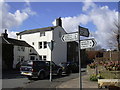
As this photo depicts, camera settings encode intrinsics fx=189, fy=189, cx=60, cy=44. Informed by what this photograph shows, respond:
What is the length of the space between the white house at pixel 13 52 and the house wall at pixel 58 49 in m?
3.88

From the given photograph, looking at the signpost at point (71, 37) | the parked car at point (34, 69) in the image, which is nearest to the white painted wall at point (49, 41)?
the parked car at point (34, 69)

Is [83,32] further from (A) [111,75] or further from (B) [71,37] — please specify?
(A) [111,75]

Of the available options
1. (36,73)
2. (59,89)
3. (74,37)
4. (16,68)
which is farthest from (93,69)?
(16,68)

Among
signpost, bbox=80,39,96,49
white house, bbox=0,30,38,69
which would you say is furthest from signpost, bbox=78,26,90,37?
white house, bbox=0,30,38,69

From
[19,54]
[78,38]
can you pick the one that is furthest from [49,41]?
[78,38]

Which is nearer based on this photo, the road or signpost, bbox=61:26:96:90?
signpost, bbox=61:26:96:90

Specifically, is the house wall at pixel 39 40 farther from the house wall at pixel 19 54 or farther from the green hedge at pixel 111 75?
the green hedge at pixel 111 75

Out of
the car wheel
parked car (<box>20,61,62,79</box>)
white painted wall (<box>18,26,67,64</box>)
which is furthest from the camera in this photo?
white painted wall (<box>18,26,67,64</box>)

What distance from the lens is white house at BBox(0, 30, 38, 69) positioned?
1170 inches

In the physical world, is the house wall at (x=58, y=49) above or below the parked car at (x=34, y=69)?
above

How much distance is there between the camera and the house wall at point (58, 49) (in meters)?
36.5

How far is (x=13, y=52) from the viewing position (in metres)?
31.5

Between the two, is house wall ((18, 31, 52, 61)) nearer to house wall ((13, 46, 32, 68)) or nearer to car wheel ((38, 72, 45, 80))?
house wall ((13, 46, 32, 68))

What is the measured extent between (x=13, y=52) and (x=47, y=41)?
24.0ft
